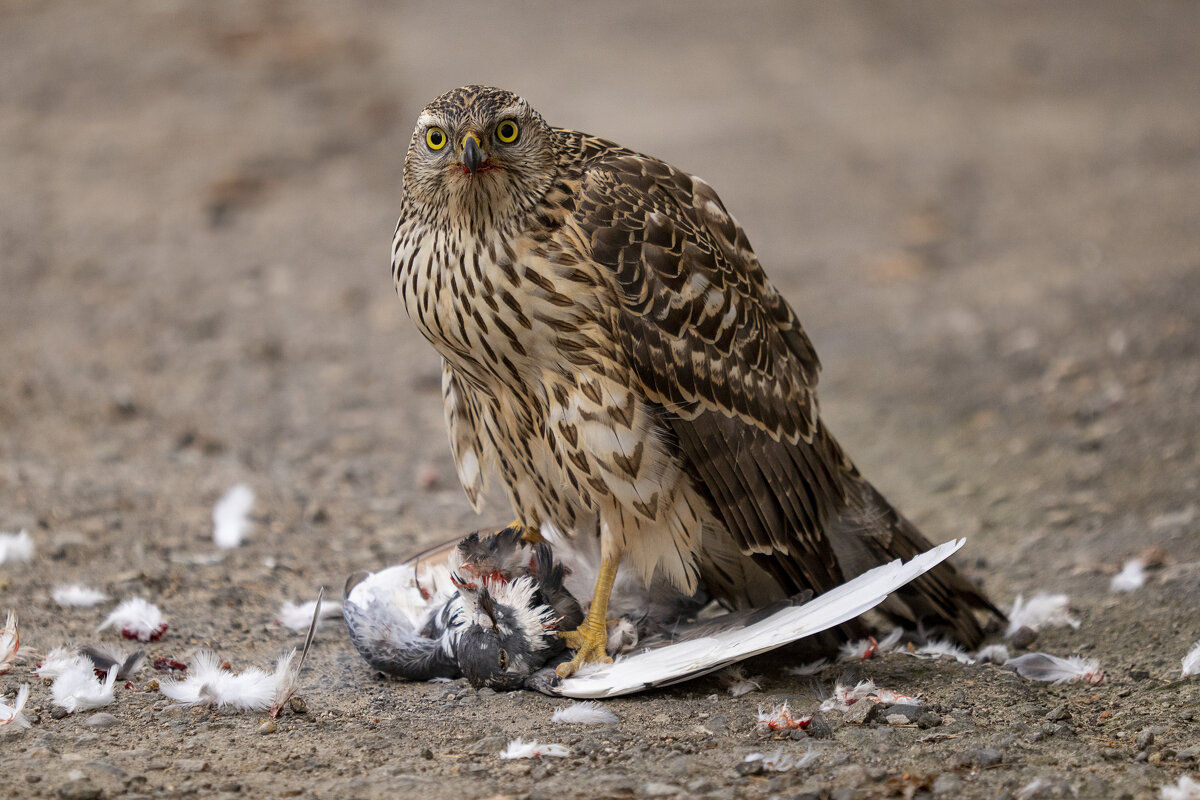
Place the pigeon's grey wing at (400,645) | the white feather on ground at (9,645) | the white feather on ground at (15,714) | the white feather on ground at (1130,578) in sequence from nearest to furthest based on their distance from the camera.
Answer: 1. the white feather on ground at (15,714)
2. the white feather on ground at (9,645)
3. the pigeon's grey wing at (400,645)
4. the white feather on ground at (1130,578)

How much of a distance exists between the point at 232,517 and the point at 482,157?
7.94ft

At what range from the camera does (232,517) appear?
5.06 m

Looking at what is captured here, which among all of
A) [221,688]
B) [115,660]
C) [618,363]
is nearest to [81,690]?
[115,660]

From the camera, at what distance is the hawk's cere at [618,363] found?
11.0 feet

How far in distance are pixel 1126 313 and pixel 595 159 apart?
438cm

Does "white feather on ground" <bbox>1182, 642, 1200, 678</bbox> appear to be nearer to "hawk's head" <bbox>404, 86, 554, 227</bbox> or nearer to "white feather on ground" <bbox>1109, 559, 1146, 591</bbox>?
"white feather on ground" <bbox>1109, 559, 1146, 591</bbox>

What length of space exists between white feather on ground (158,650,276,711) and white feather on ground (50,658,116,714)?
0.15 meters

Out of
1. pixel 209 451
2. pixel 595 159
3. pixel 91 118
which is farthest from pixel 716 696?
pixel 91 118

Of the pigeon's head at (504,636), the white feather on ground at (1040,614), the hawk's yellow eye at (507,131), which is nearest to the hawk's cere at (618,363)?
the hawk's yellow eye at (507,131)

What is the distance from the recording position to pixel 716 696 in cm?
355

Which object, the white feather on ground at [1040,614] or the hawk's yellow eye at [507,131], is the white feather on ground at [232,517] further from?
the white feather on ground at [1040,614]

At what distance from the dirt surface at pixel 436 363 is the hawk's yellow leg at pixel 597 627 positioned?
7.8 inches

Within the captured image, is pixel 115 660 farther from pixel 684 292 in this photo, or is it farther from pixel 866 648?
pixel 866 648

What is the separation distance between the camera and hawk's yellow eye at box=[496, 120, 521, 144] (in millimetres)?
3367
